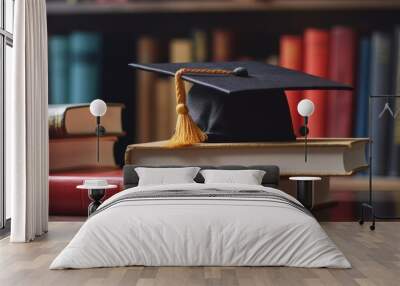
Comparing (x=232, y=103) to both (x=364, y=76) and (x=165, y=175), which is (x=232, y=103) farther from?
(x=364, y=76)

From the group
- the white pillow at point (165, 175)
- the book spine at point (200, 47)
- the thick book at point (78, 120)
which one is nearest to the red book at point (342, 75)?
the book spine at point (200, 47)

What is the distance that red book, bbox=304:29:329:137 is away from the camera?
5.69 metres

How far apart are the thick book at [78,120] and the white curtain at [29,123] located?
0.40 metres

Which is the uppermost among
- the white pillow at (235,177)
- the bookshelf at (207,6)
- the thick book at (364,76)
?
the bookshelf at (207,6)

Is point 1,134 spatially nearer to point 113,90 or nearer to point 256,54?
point 113,90

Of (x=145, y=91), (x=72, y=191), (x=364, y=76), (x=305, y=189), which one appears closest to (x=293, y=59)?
(x=364, y=76)

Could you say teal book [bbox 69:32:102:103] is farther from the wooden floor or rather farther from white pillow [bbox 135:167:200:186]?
Answer: the wooden floor

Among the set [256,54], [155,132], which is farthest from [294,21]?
[155,132]

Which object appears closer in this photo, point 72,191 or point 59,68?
point 59,68

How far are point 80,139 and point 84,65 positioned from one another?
0.71 meters

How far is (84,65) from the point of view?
223 inches

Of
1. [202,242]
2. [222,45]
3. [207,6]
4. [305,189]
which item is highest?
[207,6]

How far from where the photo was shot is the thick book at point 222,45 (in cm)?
580

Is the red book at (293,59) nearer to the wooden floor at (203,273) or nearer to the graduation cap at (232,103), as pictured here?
the graduation cap at (232,103)
